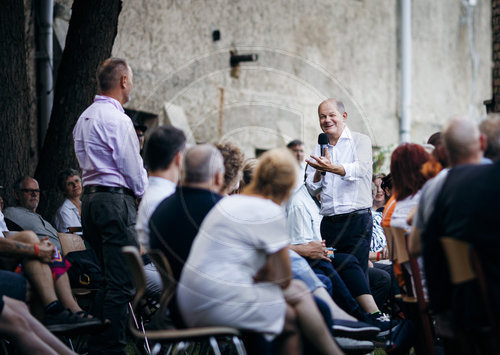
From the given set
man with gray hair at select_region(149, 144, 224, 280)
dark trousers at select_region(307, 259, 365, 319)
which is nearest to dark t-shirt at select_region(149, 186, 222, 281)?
man with gray hair at select_region(149, 144, 224, 280)

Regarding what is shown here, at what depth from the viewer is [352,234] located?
20.4 feet

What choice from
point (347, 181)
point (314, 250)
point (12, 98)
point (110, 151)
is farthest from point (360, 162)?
point (12, 98)

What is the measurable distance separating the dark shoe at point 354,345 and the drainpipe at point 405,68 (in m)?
12.5

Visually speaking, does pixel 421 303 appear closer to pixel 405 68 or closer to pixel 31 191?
pixel 31 191

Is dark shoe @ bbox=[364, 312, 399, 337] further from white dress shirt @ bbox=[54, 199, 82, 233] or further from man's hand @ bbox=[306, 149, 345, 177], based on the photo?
white dress shirt @ bbox=[54, 199, 82, 233]

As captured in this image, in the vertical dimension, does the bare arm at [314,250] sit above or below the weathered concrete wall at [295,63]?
below

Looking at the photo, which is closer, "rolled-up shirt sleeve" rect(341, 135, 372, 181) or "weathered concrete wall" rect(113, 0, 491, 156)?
"rolled-up shirt sleeve" rect(341, 135, 372, 181)

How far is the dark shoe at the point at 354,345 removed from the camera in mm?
4781

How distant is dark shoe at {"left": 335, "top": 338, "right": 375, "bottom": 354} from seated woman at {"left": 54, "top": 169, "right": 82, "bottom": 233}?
139 inches

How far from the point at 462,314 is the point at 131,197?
2652 mm

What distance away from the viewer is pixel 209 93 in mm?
10289

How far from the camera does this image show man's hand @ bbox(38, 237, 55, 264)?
5078mm

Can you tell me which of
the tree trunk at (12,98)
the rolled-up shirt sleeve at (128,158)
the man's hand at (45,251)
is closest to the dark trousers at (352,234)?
the rolled-up shirt sleeve at (128,158)

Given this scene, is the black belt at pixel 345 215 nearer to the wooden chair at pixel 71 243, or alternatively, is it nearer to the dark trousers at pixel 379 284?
the dark trousers at pixel 379 284
